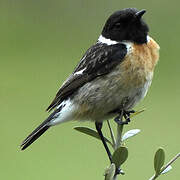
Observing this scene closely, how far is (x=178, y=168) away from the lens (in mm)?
7320

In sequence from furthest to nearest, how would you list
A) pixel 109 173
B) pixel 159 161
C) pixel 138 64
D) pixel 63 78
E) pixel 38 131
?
pixel 63 78, pixel 138 64, pixel 38 131, pixel 159 161, pixel 109 173

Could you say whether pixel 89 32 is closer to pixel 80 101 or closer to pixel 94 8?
pixel 94 8

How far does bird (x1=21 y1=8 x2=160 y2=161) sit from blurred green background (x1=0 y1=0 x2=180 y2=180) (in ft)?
10.3

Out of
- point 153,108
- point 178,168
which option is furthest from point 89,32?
point 178,168

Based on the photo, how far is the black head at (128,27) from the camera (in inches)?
161

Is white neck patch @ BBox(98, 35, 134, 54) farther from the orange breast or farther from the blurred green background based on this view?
the blurred green background

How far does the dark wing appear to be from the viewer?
13.2 feet

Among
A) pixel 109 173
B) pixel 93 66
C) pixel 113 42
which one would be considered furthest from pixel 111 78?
pixel 109 173

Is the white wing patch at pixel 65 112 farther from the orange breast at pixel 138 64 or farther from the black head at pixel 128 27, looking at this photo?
the black head at pixel 128 27

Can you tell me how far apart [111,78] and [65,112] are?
39cm

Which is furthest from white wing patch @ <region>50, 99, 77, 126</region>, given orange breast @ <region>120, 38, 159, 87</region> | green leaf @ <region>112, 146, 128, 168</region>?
green leaf @ <region>112, 146, 128, 168</region>

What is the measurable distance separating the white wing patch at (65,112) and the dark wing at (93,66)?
0.15 feet

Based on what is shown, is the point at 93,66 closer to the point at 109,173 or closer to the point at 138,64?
the point at 138,64

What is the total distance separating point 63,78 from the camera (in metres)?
10.0
